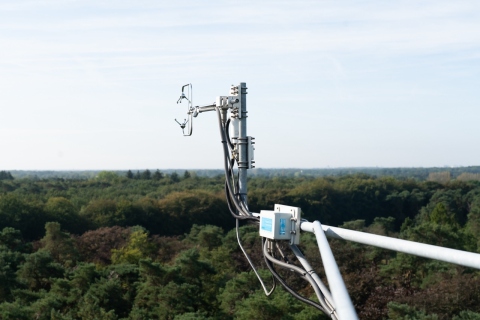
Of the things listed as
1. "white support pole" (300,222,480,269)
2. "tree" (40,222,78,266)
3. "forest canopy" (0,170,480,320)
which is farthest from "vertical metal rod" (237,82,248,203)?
"tree" (40,222,78,266)

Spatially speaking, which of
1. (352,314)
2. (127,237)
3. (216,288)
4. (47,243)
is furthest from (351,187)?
(352,314)

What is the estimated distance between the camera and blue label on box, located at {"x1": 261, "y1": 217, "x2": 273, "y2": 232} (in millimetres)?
2846

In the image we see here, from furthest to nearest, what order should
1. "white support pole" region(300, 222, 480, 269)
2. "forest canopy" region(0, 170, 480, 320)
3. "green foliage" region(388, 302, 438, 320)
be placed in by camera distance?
"forest canopy" region(0, 170, 480, 320) → "green foliage" region(388, 302, 438, 320) → "white support pole" region(300, 222, 480, 269)

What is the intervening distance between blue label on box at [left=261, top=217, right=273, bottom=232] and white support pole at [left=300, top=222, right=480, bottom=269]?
408 mm

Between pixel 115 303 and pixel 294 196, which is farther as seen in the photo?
pixel 294 196

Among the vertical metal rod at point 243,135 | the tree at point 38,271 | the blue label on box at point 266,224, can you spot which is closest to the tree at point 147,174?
the tree at point 38,271

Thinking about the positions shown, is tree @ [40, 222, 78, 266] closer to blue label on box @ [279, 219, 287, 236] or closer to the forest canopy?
the forest canopy

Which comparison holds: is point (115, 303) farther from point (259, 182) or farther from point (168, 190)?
point (259, 182)

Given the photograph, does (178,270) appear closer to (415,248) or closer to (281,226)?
(281,226)

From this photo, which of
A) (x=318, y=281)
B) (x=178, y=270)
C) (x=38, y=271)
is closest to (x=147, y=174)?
(x=38, y=271)

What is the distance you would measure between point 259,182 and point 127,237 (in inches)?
1432

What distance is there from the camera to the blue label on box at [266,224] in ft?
9.34

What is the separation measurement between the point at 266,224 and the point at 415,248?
3.69 feet

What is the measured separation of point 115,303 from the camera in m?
13.7
